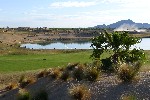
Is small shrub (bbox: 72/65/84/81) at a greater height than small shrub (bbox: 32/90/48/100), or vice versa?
small shrub (bbox: 72/65/84/81)

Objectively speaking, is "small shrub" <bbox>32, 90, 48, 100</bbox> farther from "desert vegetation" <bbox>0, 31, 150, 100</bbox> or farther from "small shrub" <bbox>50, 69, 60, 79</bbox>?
"small shrub" <bbox>50, 69, 60, 79</bbox>

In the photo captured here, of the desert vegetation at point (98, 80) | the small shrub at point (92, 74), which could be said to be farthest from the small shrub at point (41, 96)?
the small shrub at point (92, 74)

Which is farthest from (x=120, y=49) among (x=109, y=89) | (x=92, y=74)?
(x=109, y=89)

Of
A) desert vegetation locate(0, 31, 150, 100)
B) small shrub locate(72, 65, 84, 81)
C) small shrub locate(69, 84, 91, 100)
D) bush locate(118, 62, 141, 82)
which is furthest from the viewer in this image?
small shrub locate(72, 65, 84, 81)

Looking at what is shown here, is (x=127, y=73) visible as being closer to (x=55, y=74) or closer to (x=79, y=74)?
(x=79, y=74)

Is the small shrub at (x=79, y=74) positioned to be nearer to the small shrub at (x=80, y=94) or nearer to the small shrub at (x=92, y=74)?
the small shrub at (x=92, y=74)

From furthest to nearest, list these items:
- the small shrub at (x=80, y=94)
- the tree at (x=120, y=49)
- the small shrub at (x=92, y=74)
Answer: the tree at (x=120, y=49)
the small shrub at (x=92, y=74)
the small shrub at (x=80, y=94)

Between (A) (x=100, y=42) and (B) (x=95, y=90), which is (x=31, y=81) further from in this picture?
(B) (x=95, y=90)

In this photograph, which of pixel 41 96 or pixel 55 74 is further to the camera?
pixel 55 74

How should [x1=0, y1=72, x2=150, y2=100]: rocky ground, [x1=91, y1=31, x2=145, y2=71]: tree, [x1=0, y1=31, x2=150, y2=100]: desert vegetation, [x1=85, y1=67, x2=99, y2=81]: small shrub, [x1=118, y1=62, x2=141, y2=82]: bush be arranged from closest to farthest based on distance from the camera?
[x1=0, y1=72, x2=150, y2=100]: rocky ground
[x1=0, y1=31, x2=150, y2=100]: desert vegetation
[x1=118, y1=62, x2=141, y2=82]: bush
[x1=85, y1=67, x2=99, y2=81]: small shrub
[x1=91, y1=31, x2=145, y2=71]: tree

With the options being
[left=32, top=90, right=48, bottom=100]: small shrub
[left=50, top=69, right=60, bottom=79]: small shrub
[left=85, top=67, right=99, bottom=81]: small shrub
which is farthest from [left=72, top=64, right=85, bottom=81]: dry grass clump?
[left=50, top=69, right=60, bottom=79]: small shrub

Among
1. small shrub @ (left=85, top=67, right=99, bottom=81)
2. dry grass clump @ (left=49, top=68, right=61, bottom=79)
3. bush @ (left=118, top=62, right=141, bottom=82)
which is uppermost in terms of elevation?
bush @ (left=118, top=62, right=141, bottom=82)

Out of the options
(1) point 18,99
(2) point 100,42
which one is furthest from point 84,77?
(2) point 100,42

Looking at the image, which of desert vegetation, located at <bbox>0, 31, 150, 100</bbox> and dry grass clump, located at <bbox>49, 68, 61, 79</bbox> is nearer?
desert vegetation, located at <bbox>0, 31, 150, 100</bbox>
